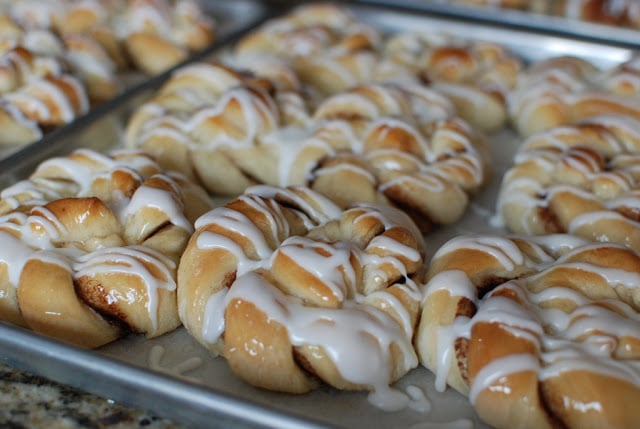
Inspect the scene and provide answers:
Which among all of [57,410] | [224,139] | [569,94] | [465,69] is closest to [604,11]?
[465,69]

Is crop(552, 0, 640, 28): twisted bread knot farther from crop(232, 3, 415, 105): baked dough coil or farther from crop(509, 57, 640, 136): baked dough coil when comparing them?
crop(232, 3, 415, 105): baked dough coil

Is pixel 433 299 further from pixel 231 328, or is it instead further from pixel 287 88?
pixel 287 88

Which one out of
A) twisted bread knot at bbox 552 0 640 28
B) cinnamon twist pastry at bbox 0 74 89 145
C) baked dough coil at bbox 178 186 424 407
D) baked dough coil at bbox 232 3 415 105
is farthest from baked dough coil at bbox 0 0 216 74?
twisted bread knot at bbox 552 0 640 28

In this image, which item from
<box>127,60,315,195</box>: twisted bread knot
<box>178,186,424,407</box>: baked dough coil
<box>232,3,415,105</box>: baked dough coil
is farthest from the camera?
<box>232,3,415,105</box>: baked dough coil

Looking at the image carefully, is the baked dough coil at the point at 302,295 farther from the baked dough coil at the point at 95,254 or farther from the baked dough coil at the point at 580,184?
the baked dough coil at the point at 580,184

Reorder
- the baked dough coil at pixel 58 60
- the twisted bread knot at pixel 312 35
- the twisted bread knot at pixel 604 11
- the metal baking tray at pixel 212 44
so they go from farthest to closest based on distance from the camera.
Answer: the twisted bread knot at pixel 604 11 → the twisted bread knot at pixel 312 35 → the baked dough coil at pixel 58 60 → the metal baking tray at pixel 212 44

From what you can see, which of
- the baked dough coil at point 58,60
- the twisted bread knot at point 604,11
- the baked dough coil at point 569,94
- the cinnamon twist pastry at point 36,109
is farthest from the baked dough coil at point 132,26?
the twisted bread knot at point 604,11

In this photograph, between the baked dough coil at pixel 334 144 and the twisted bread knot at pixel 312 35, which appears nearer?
the baked dough coil at pixel 334 144
